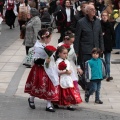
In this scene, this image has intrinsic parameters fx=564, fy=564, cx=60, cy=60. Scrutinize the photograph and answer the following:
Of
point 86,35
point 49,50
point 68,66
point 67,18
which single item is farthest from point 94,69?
point 67,18

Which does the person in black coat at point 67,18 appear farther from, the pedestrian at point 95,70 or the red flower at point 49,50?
the red flower at point 49,50

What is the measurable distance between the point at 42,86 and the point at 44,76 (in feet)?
0.60

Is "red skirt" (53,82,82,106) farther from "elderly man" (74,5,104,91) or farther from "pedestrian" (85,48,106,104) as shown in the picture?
"elderly man" (74,5,104,91)

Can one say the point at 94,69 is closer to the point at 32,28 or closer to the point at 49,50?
the point at 49,50

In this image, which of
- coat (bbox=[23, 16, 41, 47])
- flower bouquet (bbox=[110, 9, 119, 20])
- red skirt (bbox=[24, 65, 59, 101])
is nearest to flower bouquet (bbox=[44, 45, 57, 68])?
red skirt (bbox=[24, 65, 59, 101])

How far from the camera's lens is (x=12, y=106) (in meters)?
10.7

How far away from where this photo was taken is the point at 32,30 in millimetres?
15672

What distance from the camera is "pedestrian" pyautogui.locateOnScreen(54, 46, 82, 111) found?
1017 centimetres

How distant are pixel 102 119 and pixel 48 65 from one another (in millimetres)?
1374

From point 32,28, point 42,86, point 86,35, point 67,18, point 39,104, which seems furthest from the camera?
point 67,18

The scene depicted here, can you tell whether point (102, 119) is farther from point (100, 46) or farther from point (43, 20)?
point (43, 20)

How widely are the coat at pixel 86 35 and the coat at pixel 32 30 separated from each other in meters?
4.45

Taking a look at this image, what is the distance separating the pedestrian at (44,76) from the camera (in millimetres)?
10070

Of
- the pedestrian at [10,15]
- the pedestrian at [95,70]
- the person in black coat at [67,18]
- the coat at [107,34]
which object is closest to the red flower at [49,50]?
the pedestrian at [95,70]
